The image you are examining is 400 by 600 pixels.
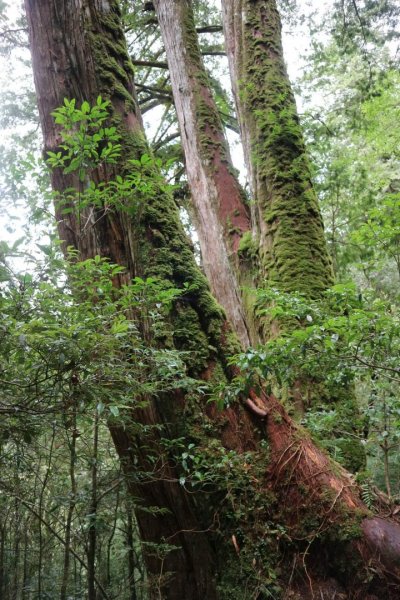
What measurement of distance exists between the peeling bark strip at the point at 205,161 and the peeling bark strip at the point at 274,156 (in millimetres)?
507

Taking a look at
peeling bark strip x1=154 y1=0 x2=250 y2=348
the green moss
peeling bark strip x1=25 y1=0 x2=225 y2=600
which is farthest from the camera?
peeling bark strip x1=154 y1=0 x2=250 y2=348

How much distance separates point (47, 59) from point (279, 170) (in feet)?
7.97

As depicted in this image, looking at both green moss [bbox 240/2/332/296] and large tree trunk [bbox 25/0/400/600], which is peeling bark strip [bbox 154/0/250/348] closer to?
green moss [bbox 240/2/332/296]

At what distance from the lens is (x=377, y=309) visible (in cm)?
273

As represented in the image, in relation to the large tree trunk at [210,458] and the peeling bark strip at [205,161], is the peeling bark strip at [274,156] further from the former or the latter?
the large tree trunk at [210,458]

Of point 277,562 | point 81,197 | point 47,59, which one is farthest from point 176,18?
point 277,562

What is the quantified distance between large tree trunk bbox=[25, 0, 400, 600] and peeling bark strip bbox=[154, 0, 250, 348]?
2.10 m

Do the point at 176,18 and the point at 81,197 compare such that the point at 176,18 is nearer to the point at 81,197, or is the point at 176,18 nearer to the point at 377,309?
the point at 81,197

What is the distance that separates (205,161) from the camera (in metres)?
5.87

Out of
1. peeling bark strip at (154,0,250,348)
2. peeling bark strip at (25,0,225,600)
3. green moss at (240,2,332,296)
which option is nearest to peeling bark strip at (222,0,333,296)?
green moss at (240,2,332,296)

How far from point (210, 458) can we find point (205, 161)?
13.6 ft

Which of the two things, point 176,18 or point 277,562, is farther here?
point 176,18

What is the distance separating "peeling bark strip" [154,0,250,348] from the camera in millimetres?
5492

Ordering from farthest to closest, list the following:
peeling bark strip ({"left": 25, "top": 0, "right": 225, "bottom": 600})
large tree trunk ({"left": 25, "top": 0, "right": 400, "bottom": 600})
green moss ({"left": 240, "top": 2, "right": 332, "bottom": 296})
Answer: green moss ({"left": 240, "top": 2, "right": 332, "bottom": 296}) → peeling bark strip ({"left": 25, "top": 0, "right": 225, "bottom": 600}) → large tree trunk ({"left": 25, "top": 0, "right": 400, "bottom": 600})
